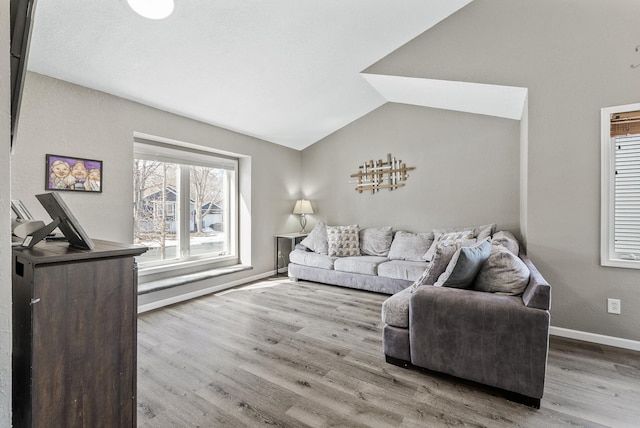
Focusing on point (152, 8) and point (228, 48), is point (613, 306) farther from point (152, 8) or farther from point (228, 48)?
point (152, 8)

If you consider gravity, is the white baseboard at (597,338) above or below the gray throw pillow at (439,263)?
below

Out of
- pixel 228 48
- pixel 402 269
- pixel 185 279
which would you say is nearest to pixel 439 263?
pixel 402 269

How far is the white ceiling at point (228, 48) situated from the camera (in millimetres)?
2270

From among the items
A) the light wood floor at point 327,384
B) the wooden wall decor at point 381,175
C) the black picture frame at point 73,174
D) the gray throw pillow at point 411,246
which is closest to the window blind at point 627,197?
the light wood floor at point 327,384

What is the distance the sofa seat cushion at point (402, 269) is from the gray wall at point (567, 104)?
127 centimetres

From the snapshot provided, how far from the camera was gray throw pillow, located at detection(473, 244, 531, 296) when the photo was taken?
197cm

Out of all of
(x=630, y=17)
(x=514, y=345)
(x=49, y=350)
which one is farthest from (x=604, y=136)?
(x=49, y=350)

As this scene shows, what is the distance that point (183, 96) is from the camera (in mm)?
3258

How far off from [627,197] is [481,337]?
6.29 ft

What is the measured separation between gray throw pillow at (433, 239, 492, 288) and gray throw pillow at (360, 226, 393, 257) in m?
2.36

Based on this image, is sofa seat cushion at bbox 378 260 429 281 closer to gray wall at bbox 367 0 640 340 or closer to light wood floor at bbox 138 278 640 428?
light wood floor at bbox 138 278 640 428

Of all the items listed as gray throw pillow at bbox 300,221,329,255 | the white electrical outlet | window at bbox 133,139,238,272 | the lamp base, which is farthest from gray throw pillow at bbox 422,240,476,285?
the lamp base

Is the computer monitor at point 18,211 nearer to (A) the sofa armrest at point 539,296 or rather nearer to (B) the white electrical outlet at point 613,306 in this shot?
(A) the sofa armrest at point 539,296

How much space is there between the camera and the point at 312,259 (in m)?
4.54
